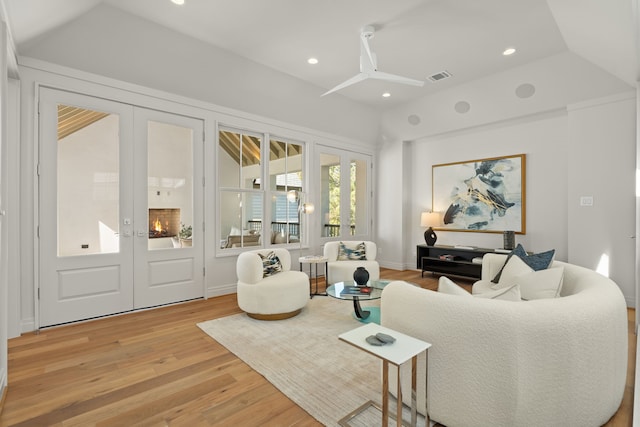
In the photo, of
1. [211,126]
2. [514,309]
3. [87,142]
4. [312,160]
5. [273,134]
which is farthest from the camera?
[312,160]

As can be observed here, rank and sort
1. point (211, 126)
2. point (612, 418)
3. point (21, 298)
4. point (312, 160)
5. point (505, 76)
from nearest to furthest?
point (612, 418), point (21, 298), point (211, 126), point (505, 76), point (312, 160)

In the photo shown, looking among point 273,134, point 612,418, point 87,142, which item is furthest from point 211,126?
point 612,418

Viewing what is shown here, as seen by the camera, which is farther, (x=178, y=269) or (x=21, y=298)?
(x=178, y=269)

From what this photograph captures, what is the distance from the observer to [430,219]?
19.6 ft

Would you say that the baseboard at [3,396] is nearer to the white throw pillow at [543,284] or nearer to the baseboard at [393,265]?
the white throw pillow at [543,284]

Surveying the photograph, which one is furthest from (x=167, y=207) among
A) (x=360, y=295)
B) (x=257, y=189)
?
(x=360, y=295)

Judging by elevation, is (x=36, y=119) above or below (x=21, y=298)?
above

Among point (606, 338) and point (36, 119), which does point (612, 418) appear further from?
point (36, 119)

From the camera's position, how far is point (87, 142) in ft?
11.4

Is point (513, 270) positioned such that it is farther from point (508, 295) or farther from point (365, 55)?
point (365, 55)

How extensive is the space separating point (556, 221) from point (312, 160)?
13.4 ft

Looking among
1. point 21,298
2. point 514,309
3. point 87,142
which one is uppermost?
point 87,142

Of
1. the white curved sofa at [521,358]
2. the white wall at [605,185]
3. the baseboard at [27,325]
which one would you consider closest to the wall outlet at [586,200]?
the white wall at [605,185]

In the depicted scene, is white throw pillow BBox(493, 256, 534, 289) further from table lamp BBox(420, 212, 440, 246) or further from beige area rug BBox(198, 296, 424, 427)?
table lamp BBox(420, 212, 440, 246)
